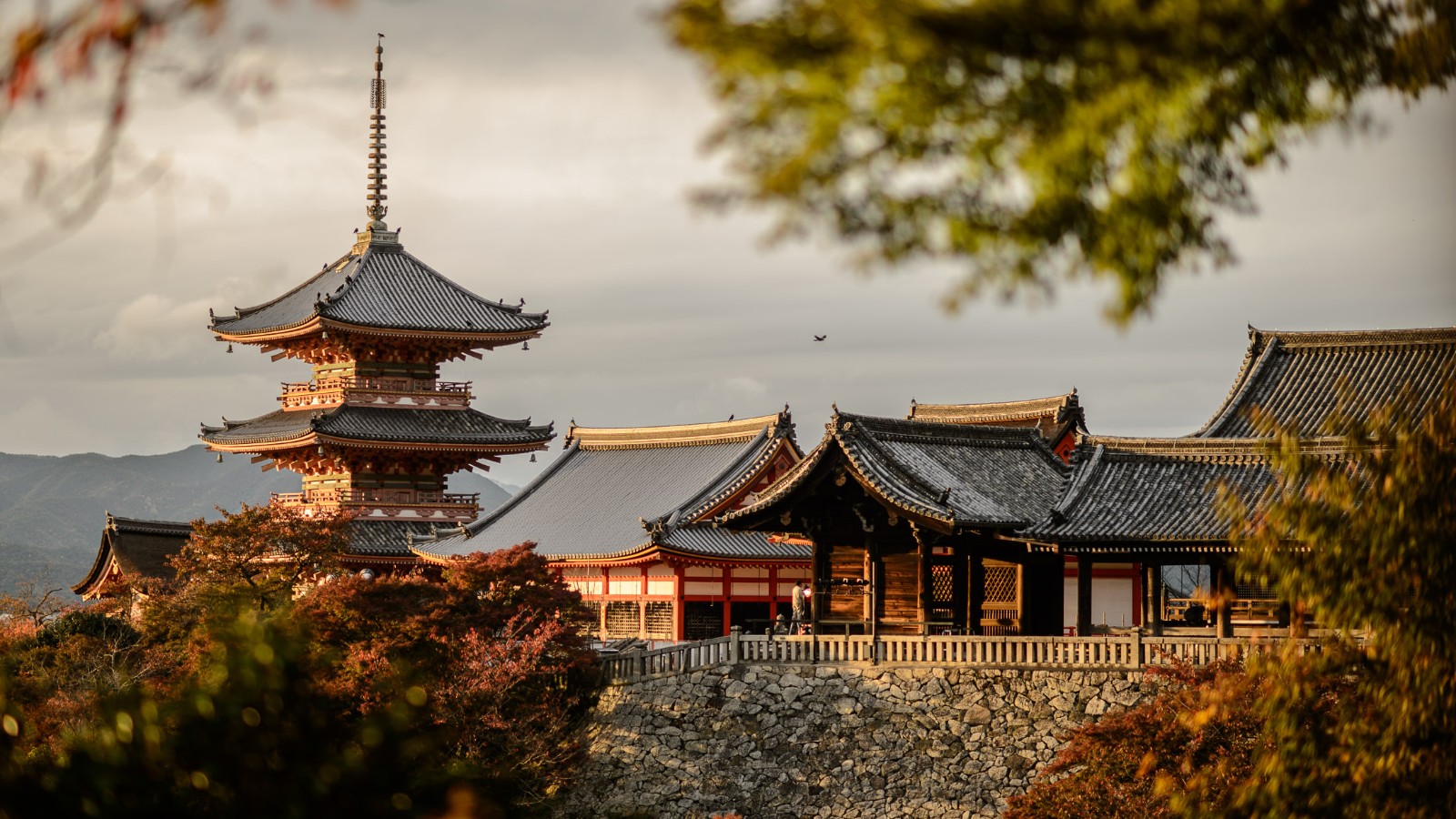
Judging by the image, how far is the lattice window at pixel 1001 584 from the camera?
2792 cm

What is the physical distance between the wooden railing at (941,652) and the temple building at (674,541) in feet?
14.4

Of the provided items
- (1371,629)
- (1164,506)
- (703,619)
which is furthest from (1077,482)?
(1371,629)

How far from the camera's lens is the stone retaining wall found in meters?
24.3

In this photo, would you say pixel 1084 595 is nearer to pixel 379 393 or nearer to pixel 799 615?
pixel 799 615

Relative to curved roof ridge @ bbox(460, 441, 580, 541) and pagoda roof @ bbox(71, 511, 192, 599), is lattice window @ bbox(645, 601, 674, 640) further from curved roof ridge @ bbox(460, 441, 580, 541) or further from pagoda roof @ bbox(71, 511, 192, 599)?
pagoda roof @ bbox(71, 511, 192, 599)

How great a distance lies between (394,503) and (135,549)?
838 cm

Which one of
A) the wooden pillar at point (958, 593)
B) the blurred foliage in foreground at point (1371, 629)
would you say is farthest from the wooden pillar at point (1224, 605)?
the blurred foliage in foreground at point (1371, 629)

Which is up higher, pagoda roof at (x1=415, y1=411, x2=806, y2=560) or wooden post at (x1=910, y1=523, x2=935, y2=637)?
pagoda roof at (x1=415, y1=411, x2=806, y2=560)

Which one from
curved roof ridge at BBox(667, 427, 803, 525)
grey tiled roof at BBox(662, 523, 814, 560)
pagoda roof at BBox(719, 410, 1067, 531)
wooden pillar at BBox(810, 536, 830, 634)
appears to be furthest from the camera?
curved roof ridge at BBox(667, 427, 803, 525)

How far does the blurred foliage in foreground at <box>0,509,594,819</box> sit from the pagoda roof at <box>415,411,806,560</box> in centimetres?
621

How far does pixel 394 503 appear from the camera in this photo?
4181 centimetres

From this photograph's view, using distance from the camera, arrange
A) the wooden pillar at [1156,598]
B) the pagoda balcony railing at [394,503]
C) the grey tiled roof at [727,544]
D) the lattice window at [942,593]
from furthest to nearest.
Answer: the pagoda balcony railing at [394,503], the grey tiled roof at [727,544], the lattice window at [942,593], the wooden pillar at [1156,598]

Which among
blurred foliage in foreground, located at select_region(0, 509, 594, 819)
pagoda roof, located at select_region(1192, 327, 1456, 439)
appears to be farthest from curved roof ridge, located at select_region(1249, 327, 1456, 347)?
blurred foliage in foreground, located at select_region(0, 509, 594, 819)

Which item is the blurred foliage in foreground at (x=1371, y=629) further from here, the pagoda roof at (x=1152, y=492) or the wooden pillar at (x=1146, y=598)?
the wooden pillar at (x=1146, y=598)
